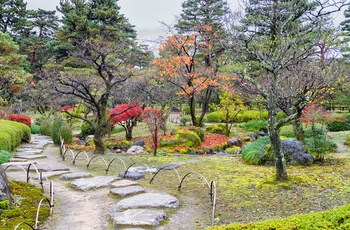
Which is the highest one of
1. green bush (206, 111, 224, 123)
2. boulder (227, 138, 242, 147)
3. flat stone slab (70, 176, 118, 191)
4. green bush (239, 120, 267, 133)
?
green bush (206, 111, 224, 123)

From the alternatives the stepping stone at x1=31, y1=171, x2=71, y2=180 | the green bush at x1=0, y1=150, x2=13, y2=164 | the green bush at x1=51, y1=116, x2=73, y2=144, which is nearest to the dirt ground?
the stepping stone at x1=31, y1=171, x2=71, y2=180

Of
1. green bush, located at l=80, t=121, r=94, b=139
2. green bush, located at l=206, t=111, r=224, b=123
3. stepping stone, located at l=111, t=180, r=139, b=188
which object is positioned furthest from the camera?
green bush, located at l=206, t=111, r=224, b=123

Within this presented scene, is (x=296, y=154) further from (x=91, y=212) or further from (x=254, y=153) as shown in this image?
(x=91, y=212)

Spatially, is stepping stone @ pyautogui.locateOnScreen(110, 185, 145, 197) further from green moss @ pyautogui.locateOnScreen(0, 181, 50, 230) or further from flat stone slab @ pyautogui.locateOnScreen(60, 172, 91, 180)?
flat stone slab @ pyautogui.locateOnScreen(60, 172, 91, 180)

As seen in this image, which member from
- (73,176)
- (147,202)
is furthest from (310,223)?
(73,176)

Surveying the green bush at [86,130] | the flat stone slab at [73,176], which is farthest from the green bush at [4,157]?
the green bush at [86,130]

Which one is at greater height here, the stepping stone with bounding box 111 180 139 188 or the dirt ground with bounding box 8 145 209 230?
the stepping stone with bounding box 111 180 139 188

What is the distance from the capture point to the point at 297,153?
7547 millimetres

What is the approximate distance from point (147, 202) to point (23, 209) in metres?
1.79

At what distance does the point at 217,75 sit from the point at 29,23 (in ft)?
65.6

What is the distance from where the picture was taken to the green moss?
369cm

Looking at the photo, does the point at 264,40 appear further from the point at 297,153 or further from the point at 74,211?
the point at 74,211

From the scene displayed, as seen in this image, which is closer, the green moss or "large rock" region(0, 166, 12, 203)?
the green moss

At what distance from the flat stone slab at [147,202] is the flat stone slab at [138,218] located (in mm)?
224
